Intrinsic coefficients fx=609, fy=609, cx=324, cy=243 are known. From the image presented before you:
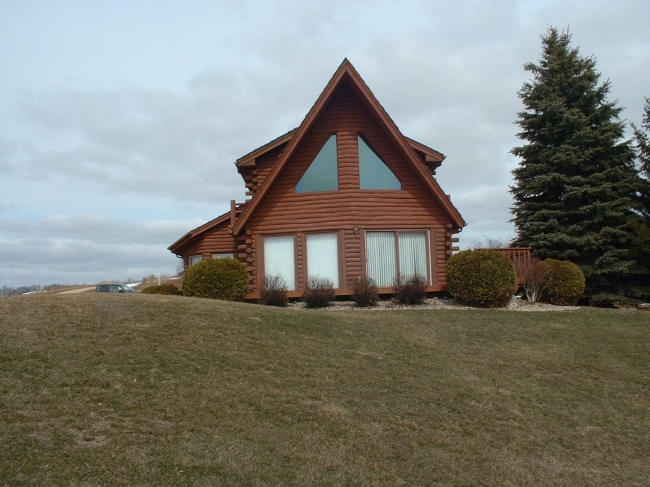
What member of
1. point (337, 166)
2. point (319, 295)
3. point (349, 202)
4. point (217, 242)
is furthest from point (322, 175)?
point (217, 242)

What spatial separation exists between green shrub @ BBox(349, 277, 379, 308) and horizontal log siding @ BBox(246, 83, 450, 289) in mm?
1081

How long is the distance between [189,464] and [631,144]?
24.3 meters

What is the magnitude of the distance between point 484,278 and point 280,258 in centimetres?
670

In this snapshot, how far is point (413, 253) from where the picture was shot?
67.9ft

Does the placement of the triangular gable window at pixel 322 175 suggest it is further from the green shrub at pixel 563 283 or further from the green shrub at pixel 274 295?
the green shrub at pixel 563 283

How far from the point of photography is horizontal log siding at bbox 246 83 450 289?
2027cm

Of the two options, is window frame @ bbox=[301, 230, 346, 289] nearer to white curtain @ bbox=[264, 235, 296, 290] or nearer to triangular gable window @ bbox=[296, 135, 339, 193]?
white curtain @ bbox=[264, 235, 296, 290]

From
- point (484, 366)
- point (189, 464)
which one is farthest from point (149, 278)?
point (189, 464)

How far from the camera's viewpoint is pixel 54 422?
7.86m

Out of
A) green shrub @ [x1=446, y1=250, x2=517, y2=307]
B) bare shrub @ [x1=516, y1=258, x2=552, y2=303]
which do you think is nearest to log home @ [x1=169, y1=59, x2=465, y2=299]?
green shrub @ [x1=446, y1=250, x2=517, y2=307]

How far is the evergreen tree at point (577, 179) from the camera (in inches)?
968

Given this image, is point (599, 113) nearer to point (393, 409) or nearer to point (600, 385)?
point (600, 385)

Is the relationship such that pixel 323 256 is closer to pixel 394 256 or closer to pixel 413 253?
pixel 394 256

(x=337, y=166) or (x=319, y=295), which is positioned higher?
(x=337, y=166)
